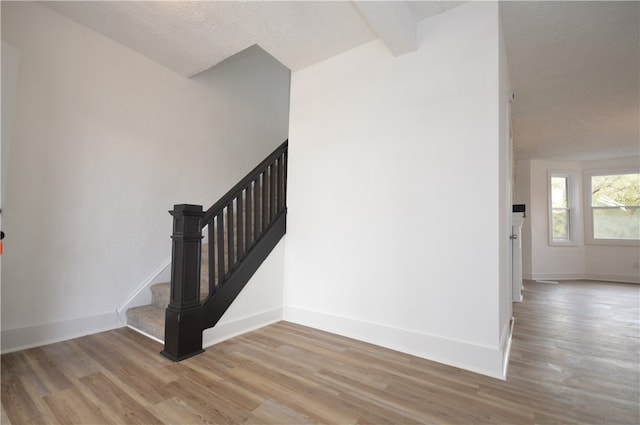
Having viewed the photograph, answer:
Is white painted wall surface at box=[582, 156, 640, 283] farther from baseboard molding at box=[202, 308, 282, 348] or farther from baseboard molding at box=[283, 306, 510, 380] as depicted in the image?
baseboard molding at box=[202, 308, 282, 348]

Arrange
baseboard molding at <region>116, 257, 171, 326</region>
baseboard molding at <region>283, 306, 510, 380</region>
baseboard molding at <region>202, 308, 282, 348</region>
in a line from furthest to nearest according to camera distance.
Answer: baseboard molding at <region>116, 257, 171, 326</region> → baseboard molding at <region>202, 308, 282, 348</region> → baseboard molding at <region>283, 306, 510, 380</region>

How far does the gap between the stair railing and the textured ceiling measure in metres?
2.53

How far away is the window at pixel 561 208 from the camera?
264 inches

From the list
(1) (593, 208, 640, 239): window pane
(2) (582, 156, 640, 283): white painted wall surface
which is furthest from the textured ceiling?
(1) (593, 208, 640, 239): window pane

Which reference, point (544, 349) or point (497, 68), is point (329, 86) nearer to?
point (497, 68)

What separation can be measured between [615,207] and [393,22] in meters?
7.26

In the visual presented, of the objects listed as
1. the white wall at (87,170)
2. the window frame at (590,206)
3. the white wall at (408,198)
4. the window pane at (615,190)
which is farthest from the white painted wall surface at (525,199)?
the white wall at (87,170)

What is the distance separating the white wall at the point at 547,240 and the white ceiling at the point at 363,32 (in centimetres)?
330

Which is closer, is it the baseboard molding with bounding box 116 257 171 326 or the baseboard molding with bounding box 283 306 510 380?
the baseboard molding with bounding box 283 306 510 380

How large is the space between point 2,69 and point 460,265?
3115 millimetres

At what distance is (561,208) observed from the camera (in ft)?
22.2

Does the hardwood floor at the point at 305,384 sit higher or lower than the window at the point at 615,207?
lower

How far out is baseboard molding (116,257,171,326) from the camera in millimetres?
2762

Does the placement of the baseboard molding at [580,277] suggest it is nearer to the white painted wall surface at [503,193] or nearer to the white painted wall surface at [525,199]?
the white painted wall surface at [525,199]
